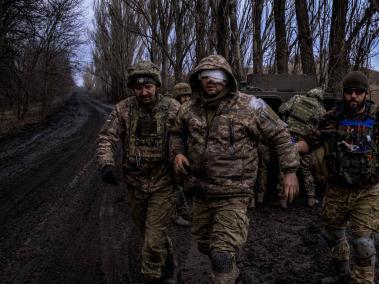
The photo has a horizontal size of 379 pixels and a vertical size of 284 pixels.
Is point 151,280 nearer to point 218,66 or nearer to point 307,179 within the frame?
point 218,66

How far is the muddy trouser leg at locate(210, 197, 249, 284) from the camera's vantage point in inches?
122

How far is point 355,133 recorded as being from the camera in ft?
11.7

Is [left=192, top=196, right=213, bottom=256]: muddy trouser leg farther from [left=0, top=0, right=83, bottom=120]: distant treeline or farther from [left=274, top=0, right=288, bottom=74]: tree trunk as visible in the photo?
[left=0, top=0, right=83, bottom=120]: distant treeline

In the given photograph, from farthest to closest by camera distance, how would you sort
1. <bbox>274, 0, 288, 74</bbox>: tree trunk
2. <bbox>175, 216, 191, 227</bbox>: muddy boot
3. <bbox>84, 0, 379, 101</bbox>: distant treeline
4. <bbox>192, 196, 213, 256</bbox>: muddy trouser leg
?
<bbox>274, 0, 288, 74</bbox>: tree trunk
<bbox>84, 0, 379, 101</bbox>: distant treeline
<bbox>175, 216, 191, 227</bbox>: muddy boot
<bbox>192, 196, 213, 256</bbox>: muddy trouser leg

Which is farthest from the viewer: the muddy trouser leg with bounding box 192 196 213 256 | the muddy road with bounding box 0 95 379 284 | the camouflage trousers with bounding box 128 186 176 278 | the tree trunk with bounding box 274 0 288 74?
the tree trunk with bounding box 274 0 288 74

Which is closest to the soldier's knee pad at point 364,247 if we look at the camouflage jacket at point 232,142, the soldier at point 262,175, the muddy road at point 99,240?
the muddy road at point 99,240

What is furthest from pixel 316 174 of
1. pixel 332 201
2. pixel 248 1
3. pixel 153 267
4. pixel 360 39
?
pixel 248 1

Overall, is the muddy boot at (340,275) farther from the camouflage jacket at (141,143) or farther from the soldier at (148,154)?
the camouflage jacket at (141,143)

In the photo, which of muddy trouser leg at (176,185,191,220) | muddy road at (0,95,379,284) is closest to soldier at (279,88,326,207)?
muddy road at (0,95,379,284)

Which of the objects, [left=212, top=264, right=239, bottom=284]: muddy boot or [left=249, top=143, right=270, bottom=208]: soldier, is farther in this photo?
[left=249, top=143, right=270, bottom=208]: soldier

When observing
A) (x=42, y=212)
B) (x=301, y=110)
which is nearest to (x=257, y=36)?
(x=301, y=110)

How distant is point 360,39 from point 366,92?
695 centimetres

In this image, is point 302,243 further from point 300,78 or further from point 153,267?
point 300,78

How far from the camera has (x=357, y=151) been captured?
355 centimetres
